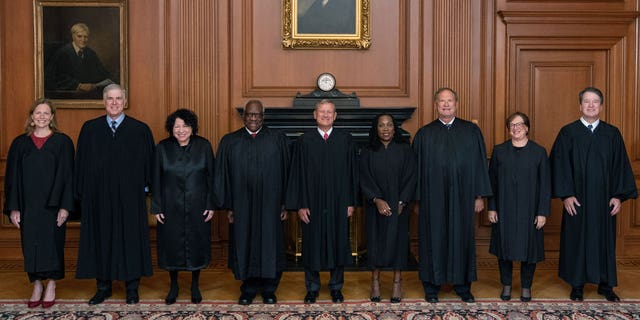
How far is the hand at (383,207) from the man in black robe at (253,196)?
33.5 inches

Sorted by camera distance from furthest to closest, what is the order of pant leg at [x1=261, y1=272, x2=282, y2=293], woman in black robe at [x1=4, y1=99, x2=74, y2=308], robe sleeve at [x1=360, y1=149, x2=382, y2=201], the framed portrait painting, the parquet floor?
1. the framed portrait painting
2. the parquet floor
3. pant leg at [x1=261, y1=272, x2=282, y2=293]
4. robe sleeve at [x1=360, y1=149, x2=382, y2=201]
5. woman in black robe at [x1=4, y1=99, x2=74, y2=308]

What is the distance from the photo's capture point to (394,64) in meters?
6.83

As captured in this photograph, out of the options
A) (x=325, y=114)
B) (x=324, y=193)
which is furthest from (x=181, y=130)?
(x=324, y=193)

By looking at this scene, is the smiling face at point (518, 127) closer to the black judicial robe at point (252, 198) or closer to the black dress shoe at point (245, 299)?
the black judicial robe at point (252, 198)

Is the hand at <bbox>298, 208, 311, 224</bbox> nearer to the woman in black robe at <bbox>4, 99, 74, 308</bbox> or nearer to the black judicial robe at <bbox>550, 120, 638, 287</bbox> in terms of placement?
the woman in black robe at <bbox>4, 99, 74, 308</bbox>

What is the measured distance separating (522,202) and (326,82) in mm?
2566

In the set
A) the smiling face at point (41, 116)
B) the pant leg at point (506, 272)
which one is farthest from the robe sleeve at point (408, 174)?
the smiling face at point (41, 116)

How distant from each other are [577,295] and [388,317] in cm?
179

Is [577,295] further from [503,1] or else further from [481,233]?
[503,1]

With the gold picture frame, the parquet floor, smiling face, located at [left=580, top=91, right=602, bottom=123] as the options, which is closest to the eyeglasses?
smiling face, located at [left=580, top=91, right=602, bottom=123]

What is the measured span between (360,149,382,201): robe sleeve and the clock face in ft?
5.37

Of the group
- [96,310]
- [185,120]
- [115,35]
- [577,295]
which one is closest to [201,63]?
[115,35]

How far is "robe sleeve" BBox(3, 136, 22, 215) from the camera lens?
5039 mm

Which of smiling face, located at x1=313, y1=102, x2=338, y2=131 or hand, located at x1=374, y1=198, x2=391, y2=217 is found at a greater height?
smiling face, located at x1=313, y1=102, x2=338, y2=131
